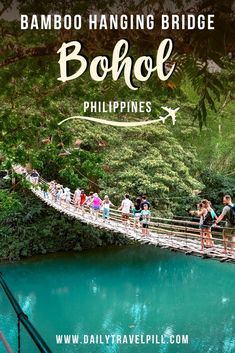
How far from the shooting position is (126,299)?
7809 millimetres

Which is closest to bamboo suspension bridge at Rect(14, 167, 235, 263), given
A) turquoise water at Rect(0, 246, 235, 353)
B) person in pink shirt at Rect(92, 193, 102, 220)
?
person in pink shirt at Rect(92, 193, 102, 220)

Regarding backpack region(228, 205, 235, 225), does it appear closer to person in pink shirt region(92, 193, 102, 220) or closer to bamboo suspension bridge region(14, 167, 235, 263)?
bamboo suspension bridge region(14, 167, 235, 263)

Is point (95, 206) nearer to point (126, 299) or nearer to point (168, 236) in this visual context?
point (168, 236)

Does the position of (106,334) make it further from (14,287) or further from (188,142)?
(188,142)

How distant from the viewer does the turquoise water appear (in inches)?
232

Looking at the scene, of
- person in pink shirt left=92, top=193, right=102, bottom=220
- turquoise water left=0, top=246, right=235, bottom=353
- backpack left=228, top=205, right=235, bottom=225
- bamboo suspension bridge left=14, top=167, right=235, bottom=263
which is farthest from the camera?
person in pink shirt left=92, top=193, right=102, bottom=220

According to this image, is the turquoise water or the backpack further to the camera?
the turquoise water

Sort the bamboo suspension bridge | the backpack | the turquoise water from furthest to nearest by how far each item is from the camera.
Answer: the turquoise water
the bamboo suspension bridge
the backpack

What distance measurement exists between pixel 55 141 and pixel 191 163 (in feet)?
23.5

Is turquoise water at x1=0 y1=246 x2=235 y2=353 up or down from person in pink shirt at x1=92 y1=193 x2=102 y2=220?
down

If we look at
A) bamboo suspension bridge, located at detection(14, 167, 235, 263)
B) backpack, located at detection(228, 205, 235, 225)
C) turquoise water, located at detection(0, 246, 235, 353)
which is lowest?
turquoise water, located at detection(0, 246, 235, 353)

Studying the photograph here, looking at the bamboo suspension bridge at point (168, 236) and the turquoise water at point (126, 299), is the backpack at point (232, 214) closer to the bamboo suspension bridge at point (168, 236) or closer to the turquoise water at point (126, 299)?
the bamboo suspension bridge at point (168, 236)

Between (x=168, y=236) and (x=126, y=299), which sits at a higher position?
(x=168, y=236)

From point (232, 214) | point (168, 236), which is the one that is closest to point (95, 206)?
point (168, 236)
